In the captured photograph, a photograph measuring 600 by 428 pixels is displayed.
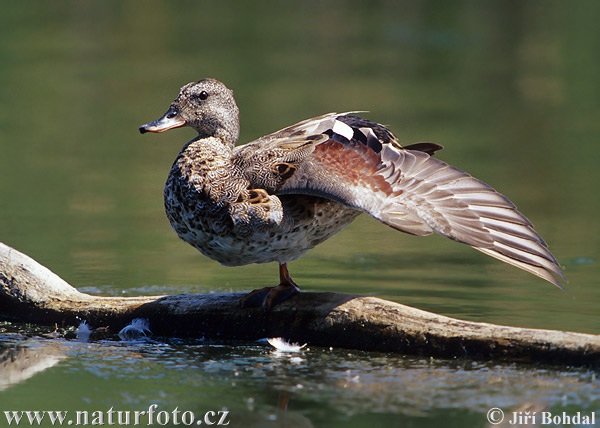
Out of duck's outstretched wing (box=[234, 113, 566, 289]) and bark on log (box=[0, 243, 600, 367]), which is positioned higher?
duck's outstretched wing (box=[234, 113, 566, 289])

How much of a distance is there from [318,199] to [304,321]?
0.70 meters

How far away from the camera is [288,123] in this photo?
13.1 meters

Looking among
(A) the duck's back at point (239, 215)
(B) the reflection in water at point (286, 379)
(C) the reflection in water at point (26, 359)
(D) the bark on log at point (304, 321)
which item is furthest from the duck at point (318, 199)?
(C) the reflection in water at point (26, 359)

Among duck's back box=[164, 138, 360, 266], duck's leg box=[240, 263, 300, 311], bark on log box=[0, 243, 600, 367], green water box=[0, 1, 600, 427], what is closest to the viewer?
green water box=[0, 1, 600, 427]

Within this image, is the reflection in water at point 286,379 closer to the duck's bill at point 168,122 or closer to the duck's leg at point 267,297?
the duck's leg at point 267,297

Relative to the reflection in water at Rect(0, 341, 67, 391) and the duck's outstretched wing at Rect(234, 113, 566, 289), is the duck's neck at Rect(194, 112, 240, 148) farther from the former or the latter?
the reflection in water at Rect(0, 341, 67, 391)

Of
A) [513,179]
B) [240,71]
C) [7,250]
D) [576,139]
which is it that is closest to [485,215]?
[7,250]

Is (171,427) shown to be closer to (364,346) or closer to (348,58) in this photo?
(364,346)

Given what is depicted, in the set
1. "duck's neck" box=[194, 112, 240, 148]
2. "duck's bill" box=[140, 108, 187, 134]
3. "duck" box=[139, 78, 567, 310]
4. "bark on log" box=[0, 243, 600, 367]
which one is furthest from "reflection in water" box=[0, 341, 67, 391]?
"duck's neck" box=[194, 112, 240, 148]

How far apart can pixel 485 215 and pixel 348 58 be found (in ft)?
46.5

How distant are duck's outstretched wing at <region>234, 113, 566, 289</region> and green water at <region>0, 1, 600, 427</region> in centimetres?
69

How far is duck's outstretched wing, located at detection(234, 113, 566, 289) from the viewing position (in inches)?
203

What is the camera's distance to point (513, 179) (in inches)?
429

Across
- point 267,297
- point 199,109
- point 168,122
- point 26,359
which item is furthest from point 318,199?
point 26,359
